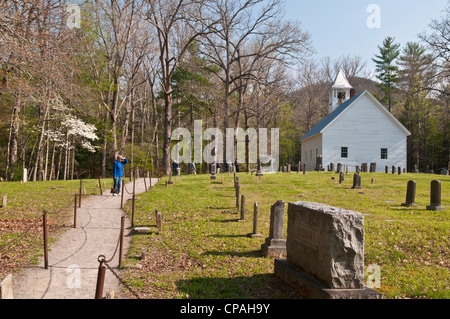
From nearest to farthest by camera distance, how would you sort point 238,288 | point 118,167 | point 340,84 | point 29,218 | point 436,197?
1. point 238,288
2. point 29,218
3. point 436,197
4. point 118,167
5. point 340,84

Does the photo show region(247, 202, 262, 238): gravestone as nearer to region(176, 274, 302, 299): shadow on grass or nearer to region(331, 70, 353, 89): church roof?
region(176, 274, 302, 299): shadow on grass

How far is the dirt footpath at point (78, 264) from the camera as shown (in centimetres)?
683

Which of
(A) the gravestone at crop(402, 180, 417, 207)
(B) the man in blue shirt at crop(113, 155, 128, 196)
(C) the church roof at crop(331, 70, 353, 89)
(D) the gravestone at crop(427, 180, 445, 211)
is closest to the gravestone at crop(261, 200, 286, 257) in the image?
(D) the gravestone at crop(427, 180, 445, 211)

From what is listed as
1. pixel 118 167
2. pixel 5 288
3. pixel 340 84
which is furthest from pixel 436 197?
pixel 340 84

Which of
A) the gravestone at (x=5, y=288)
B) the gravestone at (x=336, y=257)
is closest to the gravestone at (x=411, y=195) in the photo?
the gravestone at (x=336, y=257)

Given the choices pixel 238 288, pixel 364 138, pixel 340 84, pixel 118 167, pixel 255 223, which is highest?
pixel 340 84

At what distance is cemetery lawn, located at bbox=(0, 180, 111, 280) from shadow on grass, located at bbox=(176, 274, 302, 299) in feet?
10.7

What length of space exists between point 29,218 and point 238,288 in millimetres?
8892

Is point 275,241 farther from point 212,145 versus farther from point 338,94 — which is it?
point 338,94

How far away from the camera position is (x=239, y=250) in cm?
971

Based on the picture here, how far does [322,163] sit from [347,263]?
126 feet

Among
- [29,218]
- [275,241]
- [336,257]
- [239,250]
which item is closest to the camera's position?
[336,257]

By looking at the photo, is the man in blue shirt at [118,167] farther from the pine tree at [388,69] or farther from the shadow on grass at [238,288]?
the pine tree at [388,69]

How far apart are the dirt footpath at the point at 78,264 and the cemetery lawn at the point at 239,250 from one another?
0.63 metres
